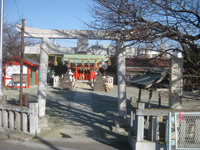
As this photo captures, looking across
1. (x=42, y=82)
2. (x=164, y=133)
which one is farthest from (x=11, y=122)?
(x=164, y=133)

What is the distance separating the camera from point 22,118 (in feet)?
21.6

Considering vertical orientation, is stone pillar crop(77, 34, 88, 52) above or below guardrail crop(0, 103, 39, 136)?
above

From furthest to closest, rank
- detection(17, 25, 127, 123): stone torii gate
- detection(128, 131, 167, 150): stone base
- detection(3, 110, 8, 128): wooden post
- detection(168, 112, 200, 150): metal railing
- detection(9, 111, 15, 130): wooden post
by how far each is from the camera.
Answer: detection(17, 25, 127, 123): stone torii gate → detection(3, 110, 8, 128): wooden post → detection(9, 111, 15, 130): wooden post → detection(128, 131, 167, 150): stone base → detection(168, 112, 200, 150): metal railing

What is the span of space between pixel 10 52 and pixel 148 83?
46.8 feet

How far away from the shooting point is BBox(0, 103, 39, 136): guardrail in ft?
21.0

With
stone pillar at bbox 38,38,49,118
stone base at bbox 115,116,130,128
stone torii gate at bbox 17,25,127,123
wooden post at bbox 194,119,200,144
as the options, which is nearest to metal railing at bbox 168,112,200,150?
wooden post at bbox 194,119,200,144

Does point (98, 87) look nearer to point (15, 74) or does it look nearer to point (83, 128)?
point (15, 74)

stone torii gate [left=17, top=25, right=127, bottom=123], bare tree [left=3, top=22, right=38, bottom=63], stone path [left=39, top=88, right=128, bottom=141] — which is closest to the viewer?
stone path [left=39, top=88, right=128, bottom=141]

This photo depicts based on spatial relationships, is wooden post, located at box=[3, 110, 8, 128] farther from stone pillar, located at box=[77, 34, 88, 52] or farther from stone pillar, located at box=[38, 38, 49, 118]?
stone pillar, located at box=[77, 34, 88, 52]

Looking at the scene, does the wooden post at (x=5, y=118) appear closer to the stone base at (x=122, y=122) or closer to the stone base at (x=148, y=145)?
the stone base at (x=122, y=122)

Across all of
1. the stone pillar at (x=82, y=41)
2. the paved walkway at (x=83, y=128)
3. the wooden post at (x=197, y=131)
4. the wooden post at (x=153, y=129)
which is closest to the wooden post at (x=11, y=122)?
the paved walkway at (x=83, y=128)

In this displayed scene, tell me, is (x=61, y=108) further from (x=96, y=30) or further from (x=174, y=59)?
(x=174, y=59)

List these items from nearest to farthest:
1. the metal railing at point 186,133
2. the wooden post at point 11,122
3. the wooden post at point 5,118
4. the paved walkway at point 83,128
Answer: the metal railing at point 186,133
the paved walkway at point 83,128
the wooden post at point 11,122
the wooden post at point 5,118

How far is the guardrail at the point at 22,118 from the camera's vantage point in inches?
252
